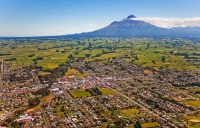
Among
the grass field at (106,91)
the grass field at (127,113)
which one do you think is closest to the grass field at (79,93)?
the grass field at (106,91)

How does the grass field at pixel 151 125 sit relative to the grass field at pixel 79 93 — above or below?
below

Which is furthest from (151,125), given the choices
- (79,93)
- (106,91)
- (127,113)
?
(79,93)

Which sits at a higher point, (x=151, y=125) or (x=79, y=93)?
(x=79, y=93)

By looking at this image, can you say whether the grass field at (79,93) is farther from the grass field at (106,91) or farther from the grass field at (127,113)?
the grass field at (127,113)

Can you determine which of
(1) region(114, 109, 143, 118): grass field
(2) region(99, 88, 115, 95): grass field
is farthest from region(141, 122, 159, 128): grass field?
(2) region(99, 88, 115, 95): grass field

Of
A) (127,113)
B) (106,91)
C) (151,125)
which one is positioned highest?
(106,91)

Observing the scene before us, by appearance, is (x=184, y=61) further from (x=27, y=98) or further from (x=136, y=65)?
(x=27, y=98)

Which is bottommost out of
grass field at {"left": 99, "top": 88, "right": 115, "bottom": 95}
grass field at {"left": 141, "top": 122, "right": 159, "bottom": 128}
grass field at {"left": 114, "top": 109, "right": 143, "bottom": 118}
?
grass field at {"left": 141, "top": 122, "right": 159, "bottom": 128}

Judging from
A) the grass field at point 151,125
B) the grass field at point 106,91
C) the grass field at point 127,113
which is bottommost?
the grass field at point 151,125

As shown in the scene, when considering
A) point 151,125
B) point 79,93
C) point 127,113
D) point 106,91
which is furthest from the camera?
point 106,91

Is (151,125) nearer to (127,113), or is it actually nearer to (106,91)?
(127,113)

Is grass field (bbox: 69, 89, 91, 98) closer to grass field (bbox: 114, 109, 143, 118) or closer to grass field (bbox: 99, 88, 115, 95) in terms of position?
grass field (bbox: 99, 88, 115, 95)
